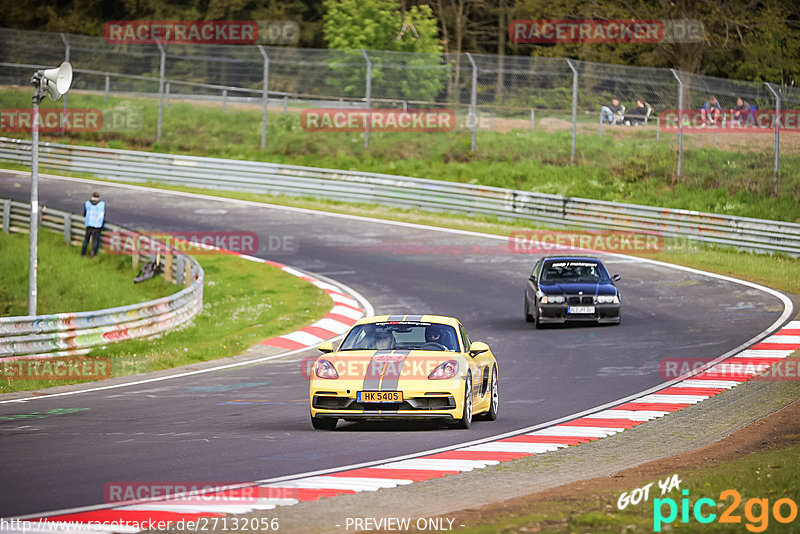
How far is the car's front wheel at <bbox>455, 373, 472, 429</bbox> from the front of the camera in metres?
11.8

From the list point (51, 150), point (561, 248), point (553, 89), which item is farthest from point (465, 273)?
point (51, 150)

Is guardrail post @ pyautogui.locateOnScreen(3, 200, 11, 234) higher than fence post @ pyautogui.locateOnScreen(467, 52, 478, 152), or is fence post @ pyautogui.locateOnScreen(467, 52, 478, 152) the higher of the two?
fence post @ pyautogui.locateOnScreen(467, 52, 478, 152)

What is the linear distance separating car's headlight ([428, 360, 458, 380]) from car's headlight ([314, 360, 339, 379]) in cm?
99

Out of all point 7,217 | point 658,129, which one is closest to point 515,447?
point 7,217

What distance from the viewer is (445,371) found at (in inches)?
458

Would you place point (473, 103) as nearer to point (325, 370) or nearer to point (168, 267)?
point (168, 267)

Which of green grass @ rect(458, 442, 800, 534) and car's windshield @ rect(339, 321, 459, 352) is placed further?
car's windshield @ rect(339, 321, 459, 352)

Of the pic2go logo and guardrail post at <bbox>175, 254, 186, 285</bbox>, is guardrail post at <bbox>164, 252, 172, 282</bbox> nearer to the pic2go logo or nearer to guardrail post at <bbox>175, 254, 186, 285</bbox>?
guardrail post at <bbox>175, 254, 186, 285</bbox>

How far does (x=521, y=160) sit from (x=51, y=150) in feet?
56.2

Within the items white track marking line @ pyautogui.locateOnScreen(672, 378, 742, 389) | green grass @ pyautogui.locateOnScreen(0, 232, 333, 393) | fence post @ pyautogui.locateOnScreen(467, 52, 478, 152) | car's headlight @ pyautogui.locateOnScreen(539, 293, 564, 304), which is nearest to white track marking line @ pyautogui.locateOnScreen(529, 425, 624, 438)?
white track marking line @ pyautogui.locateOnScreen(672, 378, 742, 389)

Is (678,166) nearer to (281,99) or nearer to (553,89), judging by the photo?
(553,89)

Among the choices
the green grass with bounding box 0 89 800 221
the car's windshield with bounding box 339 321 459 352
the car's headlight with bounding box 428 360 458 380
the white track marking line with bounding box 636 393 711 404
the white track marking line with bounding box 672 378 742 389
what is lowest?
the white track marking line with bounding box 672 378 742 389

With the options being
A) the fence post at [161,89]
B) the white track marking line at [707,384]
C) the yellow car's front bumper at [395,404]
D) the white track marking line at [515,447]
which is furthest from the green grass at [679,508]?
the fence post at [161,89]

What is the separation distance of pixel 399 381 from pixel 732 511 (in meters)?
4.67
